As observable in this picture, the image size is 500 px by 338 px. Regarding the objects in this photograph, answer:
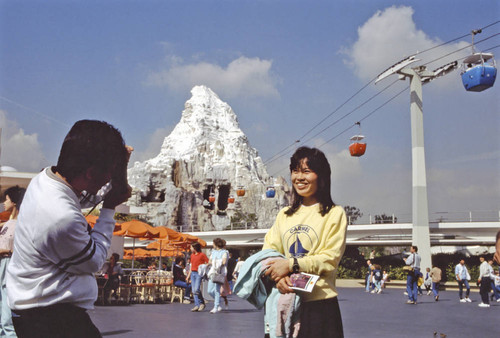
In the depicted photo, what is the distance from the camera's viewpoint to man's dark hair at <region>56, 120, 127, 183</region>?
1891mm

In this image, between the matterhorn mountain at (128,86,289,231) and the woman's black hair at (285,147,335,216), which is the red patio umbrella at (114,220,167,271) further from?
the matterhorn mountain at (128,86,289,231)

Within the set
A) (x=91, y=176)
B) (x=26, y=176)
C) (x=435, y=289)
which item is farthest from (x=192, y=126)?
(x=91, y=176)

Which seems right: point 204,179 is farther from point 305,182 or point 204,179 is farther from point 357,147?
point 305,182

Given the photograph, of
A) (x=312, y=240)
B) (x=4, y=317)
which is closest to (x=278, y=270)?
(x=312, y=240)

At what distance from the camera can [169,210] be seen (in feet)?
291

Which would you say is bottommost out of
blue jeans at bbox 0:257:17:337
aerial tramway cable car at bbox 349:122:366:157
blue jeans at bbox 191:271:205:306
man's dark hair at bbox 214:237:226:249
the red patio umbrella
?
blue jeans at bbox 191:271:205:306

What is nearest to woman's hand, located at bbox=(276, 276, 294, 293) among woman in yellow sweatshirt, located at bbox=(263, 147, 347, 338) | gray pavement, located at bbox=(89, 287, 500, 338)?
woman in yellow sweatshirt, located at bbox=(263, 147, 347, 338)

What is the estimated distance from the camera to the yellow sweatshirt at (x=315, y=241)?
2705 mm

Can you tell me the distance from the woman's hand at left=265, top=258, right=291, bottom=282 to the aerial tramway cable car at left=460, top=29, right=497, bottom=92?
14.8 m

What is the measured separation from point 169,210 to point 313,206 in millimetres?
87231

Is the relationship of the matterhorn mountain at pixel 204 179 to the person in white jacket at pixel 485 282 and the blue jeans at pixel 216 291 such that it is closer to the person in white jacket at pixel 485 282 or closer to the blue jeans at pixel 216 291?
the person in white jacket at pixel 485 282

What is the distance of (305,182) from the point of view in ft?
9.93

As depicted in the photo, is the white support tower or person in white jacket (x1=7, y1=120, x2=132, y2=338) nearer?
person in white jacket (x1=7, y1=120, x2=132, y2=338)

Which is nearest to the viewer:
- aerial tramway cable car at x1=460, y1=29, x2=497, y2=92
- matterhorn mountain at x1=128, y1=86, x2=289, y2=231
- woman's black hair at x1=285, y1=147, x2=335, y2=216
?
woman's black hair at x1=285, y1=147, x2=335, y2=216
